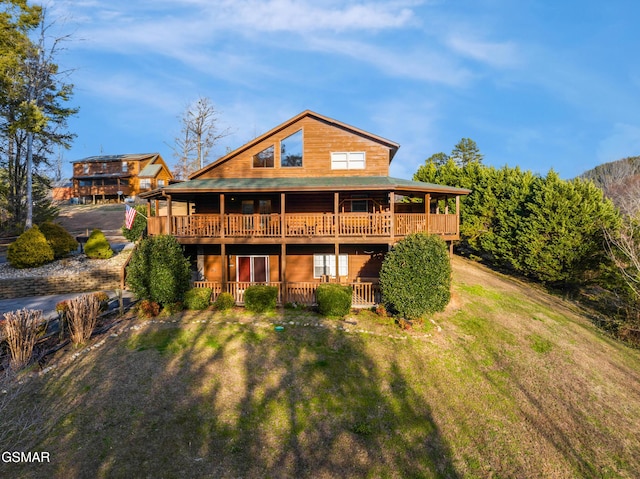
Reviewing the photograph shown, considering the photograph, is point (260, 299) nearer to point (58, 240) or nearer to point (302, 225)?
point (302, 225)

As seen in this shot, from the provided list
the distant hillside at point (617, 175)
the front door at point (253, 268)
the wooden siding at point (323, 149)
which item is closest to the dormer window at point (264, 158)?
the wooden siding at point (323, 149)

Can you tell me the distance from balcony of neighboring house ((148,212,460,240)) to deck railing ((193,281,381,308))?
90.4 inches

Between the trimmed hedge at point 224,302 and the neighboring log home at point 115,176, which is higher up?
the neighboring log home at point 115,176

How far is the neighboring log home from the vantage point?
168 feet

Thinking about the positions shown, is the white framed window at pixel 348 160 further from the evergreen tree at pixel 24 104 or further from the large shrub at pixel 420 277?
the evergreen tree at pixel 24 104

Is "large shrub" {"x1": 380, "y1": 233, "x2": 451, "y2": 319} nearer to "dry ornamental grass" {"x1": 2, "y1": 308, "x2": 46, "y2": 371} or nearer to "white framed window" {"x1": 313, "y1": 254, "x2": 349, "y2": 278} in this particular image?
"white framed window" {"x1": 313, "y1": 254, "x2": 349, "y2": 278}

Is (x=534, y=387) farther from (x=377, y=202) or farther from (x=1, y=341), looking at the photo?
(x=1, y=341)

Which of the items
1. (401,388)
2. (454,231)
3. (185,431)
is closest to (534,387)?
(401,388)

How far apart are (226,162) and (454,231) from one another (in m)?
13.4

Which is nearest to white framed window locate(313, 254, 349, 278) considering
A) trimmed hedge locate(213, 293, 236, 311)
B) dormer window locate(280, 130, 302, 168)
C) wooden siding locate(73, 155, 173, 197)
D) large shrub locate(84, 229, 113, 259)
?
dormer window locate(280, 130, 302, 168)

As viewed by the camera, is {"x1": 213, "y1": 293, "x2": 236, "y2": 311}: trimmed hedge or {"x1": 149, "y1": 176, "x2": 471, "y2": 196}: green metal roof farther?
{"x1": 149, "y1": 176, "x2": 471, "y2": 196}: green metal roof
